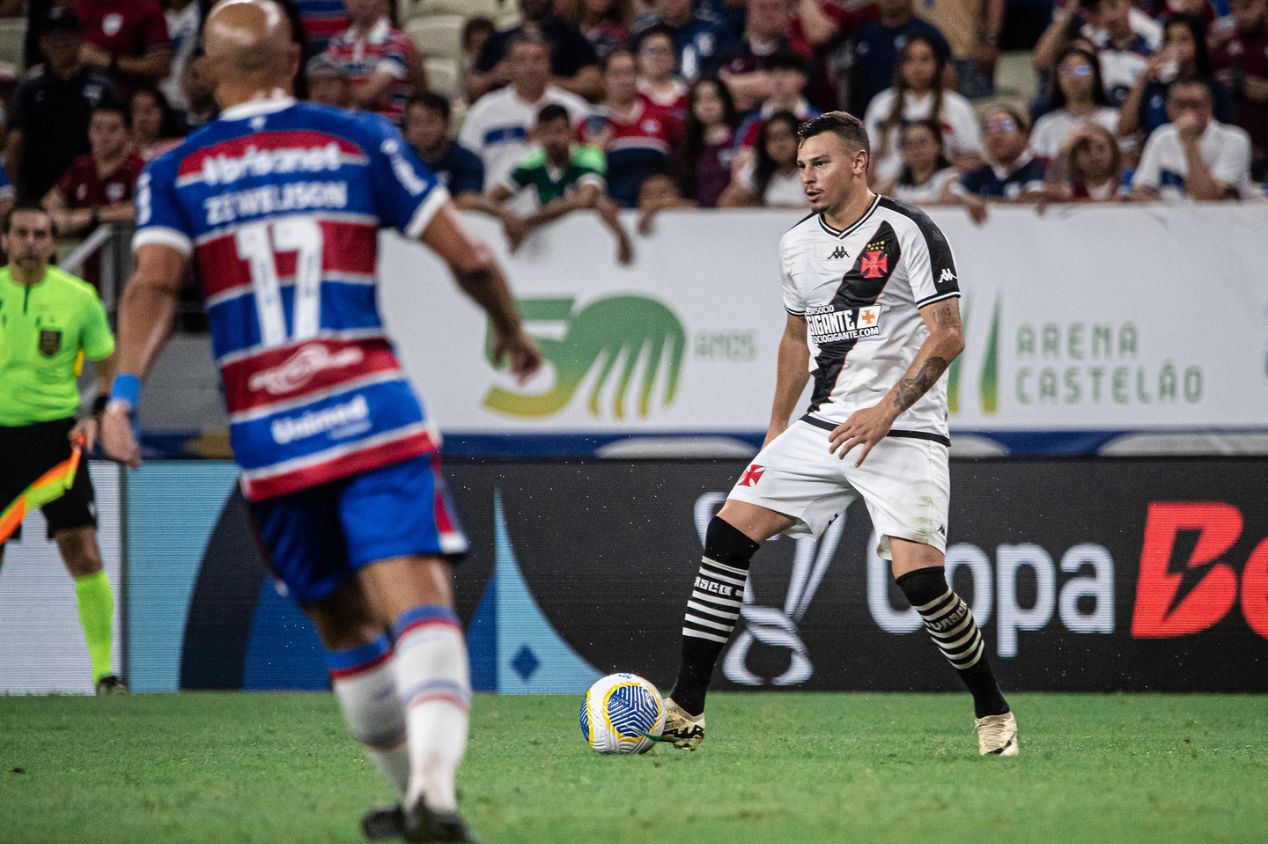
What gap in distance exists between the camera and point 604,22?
1445 centimetres

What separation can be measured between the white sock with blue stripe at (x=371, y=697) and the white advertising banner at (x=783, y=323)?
21.4ft

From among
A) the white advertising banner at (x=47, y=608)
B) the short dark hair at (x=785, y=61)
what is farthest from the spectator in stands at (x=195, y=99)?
the white advertising banner at (x=47, y=608)

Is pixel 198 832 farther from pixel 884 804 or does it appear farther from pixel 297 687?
pixel 297 687

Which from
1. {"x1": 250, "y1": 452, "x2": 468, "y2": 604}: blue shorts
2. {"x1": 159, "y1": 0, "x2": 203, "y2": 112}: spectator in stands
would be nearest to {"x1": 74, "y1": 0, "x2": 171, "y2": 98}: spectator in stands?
{"x1": 159, "y1": 0, "x2": 203, "y2": 112}: spectator in stands

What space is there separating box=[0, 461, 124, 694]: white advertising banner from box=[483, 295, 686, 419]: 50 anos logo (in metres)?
2.62

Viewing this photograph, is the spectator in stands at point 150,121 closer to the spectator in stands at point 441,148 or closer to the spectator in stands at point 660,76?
the spectator in stands at point 441,148

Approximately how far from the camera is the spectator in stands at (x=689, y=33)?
13.8 metres

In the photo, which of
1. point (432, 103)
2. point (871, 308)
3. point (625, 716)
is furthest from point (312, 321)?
point (432, 103)

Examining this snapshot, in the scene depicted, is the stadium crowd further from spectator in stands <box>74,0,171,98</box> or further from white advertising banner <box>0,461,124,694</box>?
white advertising banner <box>0,461,124,694</box>

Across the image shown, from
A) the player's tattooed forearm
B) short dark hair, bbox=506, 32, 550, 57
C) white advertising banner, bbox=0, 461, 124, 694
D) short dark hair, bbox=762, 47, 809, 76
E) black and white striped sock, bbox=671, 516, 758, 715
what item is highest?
short dark hair, bbox=506, 32, 550, 57

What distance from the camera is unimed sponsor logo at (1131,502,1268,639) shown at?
30.4ft

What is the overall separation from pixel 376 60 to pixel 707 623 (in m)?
7.84

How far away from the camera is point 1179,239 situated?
35.2 ft

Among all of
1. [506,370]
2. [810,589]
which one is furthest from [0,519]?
[810,589]
